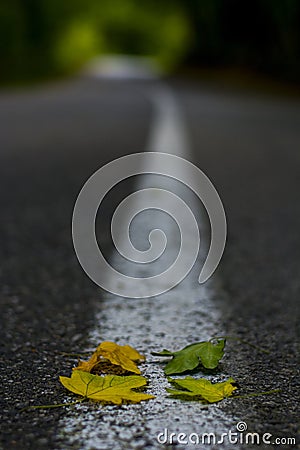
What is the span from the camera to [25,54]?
30.5m

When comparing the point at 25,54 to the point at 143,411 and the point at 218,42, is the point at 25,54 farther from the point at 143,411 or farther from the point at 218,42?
the point at 143,411

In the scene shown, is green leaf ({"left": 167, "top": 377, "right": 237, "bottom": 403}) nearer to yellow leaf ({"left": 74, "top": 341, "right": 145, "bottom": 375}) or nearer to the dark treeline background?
yellow leaf ({"left": 74, "top": 341, "right": 145, "bottom": 375})

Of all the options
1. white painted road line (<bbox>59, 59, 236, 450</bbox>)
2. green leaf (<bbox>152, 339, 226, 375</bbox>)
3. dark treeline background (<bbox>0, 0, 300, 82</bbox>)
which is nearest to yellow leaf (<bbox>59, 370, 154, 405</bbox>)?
white painted road line (<bbox>59, 59, 236, 450</bbox>)

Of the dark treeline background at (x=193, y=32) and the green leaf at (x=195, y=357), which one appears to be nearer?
the green leaf at (x=195, y=357)

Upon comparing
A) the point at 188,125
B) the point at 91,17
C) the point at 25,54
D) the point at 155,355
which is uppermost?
the point at 91,17

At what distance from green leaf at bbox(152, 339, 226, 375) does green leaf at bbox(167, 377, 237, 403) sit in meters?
0.10

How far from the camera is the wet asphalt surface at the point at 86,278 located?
1.69m

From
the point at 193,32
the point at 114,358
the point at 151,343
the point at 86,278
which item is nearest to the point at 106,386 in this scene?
the point at 114,358

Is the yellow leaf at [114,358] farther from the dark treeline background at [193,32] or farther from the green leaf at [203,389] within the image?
the dark treeline background at [193,32]

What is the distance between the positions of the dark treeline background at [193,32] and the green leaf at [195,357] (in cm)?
1990

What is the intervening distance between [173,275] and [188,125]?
747cm

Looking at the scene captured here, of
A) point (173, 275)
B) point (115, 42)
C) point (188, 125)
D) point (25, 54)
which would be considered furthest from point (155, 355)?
point (115, 42)

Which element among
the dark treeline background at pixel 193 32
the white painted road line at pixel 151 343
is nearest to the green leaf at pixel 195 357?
the white painted road line at pixel 151 343

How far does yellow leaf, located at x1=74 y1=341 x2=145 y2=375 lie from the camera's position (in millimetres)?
1840
